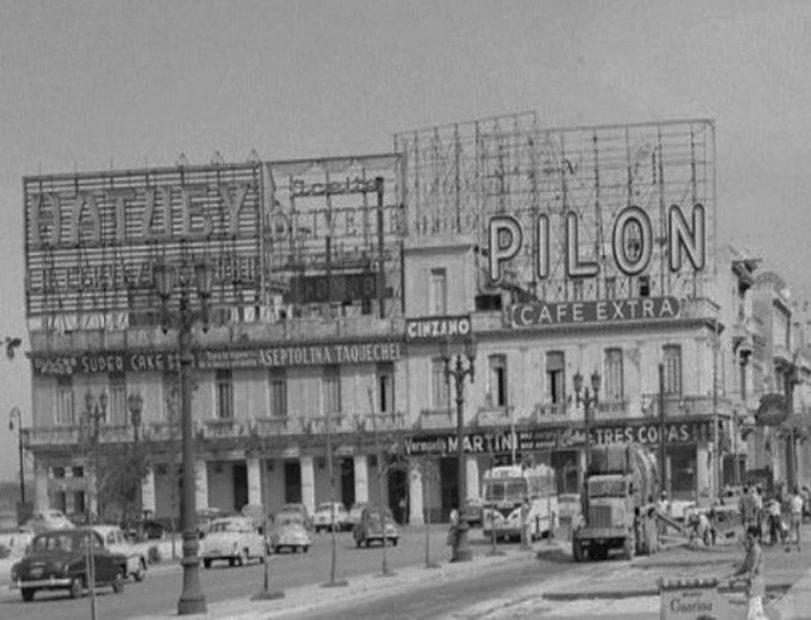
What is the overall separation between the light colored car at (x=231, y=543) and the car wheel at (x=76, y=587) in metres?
15.0

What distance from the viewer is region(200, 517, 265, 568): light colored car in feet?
213

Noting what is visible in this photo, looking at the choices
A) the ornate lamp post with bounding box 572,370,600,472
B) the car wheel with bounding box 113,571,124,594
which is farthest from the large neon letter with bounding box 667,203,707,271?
the car wheel with bounding box 113,571,124,594

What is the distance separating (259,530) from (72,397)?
45.1 meters

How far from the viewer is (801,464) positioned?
152m

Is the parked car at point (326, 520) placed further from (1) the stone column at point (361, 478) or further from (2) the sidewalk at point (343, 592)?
(2) the sidewalk at point (343, 592)

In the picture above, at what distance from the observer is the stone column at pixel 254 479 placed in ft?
359

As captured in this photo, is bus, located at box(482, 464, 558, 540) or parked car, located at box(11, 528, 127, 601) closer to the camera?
parked car, located at box(11, 528, 127, 601)

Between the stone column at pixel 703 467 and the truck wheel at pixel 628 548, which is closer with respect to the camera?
the truck wheel at pixel 628 548

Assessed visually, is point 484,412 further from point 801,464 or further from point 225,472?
point 801,464

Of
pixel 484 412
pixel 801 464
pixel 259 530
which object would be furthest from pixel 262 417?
pixel 801 464

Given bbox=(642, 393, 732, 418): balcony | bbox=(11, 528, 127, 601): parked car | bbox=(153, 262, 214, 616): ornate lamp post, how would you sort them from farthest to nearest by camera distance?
bbox=(642, 393, 732, 418): balcony
bbox=(11, 528, 127, 601): parked car
bbox=(153, 262, 214, 616): ornate lamp post

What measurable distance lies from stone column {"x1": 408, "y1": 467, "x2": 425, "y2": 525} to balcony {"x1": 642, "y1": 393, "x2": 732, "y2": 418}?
12.4m

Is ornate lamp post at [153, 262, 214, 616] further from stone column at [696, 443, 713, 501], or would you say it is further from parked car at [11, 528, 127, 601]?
stone column at [696, 443, 713, 501]

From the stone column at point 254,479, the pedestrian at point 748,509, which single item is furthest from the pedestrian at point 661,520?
the stone column at point 254,479
